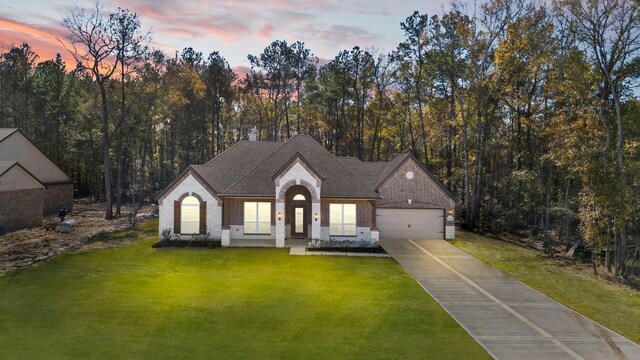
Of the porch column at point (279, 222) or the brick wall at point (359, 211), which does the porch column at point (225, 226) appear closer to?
the porch column at point (279, 222)

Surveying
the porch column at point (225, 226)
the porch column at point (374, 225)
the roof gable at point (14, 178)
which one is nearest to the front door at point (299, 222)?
the porch column at point (225, 226)

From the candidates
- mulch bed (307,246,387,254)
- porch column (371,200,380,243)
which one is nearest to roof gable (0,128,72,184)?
mulch bed (307,246,387,254)

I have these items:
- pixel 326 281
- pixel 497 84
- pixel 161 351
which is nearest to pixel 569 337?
Answer: pixel 326 281

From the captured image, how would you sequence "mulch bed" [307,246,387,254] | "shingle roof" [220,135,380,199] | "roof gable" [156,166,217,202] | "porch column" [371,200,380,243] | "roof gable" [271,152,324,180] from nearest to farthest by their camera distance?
"mulch bed" [307,246,387,254], "roof gable" [271,152,324,180], "roof gable" [156,166,217,202], "porch column" [371,200,380,243], "shingle roof" [220,135,380,199]

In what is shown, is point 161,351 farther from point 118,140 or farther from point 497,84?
point 118,140

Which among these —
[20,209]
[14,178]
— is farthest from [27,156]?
[20,209]

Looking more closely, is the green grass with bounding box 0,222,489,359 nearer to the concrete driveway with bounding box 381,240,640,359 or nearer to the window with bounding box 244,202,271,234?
the concrete driveway with bounding box 381,240,640,359
